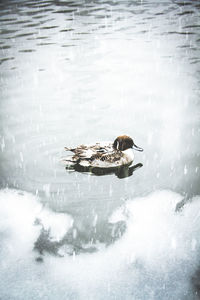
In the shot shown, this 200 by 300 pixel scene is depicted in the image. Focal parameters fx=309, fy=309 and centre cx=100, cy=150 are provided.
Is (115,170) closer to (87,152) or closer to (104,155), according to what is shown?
(104,155)

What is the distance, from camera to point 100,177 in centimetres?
429

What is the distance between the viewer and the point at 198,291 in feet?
8.88

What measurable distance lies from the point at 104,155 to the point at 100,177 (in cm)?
31

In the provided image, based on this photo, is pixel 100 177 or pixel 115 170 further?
pixel 115 170

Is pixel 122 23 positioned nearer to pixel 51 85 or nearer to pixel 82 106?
pixel 51 85

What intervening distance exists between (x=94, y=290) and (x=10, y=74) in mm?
Result: 6706

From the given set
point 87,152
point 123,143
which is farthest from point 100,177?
point 123,143

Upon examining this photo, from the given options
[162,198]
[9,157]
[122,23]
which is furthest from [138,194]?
[122,23]

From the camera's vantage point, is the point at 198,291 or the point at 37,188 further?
the point at 37,188

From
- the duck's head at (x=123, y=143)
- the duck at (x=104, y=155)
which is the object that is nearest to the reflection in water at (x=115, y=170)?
the duck at (x=104, y=155)

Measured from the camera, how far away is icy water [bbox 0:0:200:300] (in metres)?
2.92

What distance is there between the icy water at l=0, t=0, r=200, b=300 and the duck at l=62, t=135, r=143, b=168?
177 mm

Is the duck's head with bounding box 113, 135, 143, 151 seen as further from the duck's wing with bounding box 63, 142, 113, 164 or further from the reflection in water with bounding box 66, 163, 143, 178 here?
the reflection in water with bounding box 66, 163, 143, 178

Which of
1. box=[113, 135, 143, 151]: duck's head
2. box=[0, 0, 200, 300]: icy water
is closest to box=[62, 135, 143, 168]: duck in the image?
box=[113, 135, 143, 151]: duck's head
